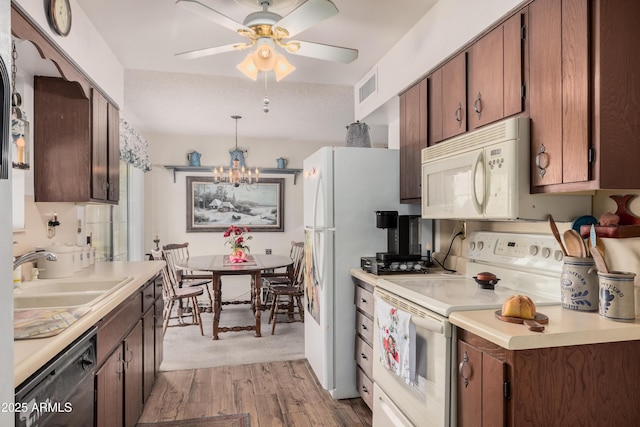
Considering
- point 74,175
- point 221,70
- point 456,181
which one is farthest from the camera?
point 221,70

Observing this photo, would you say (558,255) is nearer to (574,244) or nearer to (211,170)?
(574,244)

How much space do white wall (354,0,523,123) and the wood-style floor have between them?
7.24 feet

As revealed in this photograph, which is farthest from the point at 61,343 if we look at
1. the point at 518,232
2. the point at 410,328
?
the point at 518,232

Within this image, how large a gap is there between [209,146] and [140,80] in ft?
7.60

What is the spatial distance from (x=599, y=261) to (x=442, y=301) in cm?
58

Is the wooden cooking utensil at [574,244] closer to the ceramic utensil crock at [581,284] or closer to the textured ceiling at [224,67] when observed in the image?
the ceramic utensil crock at [581,284]

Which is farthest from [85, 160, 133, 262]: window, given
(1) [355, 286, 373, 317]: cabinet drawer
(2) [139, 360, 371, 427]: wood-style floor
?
(1) [355, 286, 373, 317]: cabinet drawer

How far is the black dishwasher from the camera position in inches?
41.3

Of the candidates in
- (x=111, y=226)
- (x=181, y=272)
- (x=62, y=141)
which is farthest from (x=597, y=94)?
(x=181, y=272)

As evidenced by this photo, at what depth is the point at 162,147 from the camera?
5848mm

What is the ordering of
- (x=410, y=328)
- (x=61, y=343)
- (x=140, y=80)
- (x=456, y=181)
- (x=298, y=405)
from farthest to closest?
(x=140, y=80) < (x=298, y=405) < (x=456, y=181) < (x=410, y=328) < (x=61, y=343)

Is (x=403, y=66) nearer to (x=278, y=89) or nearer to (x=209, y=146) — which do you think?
(x=278, y=89)

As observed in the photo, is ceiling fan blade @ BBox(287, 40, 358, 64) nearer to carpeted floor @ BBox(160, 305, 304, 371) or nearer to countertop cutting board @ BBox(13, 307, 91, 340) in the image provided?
countertop cutting board @ BBox(13, 307, 91, 340)

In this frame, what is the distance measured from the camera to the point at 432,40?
2.40 metres
